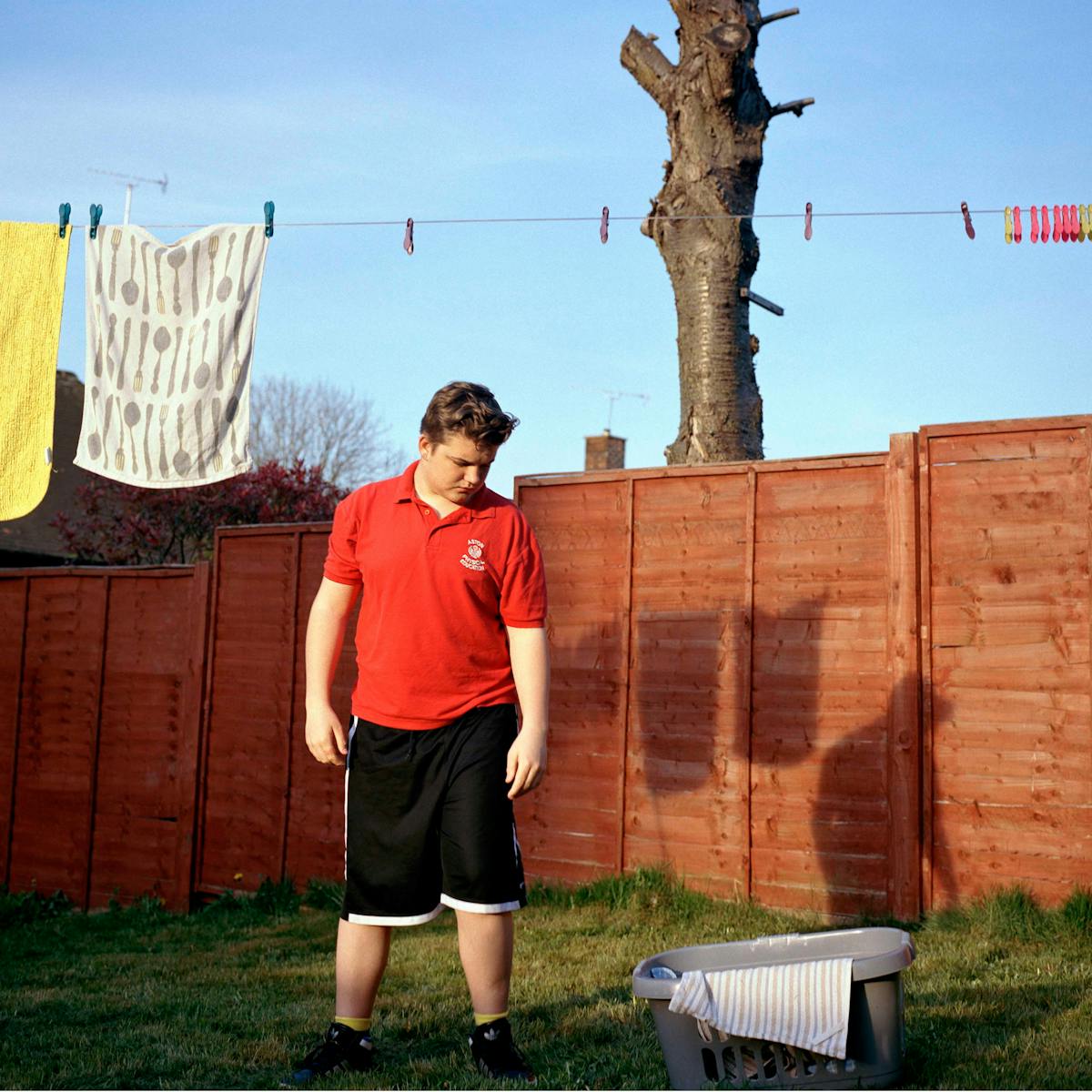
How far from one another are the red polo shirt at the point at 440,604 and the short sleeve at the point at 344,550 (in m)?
0.07

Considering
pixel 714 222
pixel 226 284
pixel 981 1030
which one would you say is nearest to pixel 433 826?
pixel 981 1030

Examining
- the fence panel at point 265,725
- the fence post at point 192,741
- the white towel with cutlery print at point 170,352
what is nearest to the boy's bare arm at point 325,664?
the white towel with cutlery print at point 170,352

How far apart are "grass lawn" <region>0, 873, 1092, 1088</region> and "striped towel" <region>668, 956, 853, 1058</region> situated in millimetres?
362

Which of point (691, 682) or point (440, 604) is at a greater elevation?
point (440, 604)

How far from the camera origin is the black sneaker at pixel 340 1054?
132 inches

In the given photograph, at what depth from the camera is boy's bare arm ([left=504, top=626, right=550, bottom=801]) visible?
10.8 ft

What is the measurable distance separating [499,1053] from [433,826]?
59 centimetres

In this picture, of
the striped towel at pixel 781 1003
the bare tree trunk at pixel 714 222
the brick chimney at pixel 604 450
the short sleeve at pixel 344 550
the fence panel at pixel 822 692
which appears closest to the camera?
the striped towel at pixel 781 1003

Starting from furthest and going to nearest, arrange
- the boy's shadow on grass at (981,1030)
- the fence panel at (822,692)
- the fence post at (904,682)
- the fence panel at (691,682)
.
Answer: the fence panel at (691,682)
the fence panel at (822,692)
the fence post at (904,682)
the boy's shadow on grass at (981,1030)

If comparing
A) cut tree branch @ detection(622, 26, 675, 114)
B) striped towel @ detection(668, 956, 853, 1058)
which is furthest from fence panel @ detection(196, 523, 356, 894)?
striped towel @ detection(668, 956, 853, 1058)

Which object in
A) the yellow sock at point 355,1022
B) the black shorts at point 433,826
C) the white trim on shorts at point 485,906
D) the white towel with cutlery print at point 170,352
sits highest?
the white towel with cutlery print at point 170,352

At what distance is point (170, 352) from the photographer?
597 centimetres

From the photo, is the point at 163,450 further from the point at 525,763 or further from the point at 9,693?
the point at 9,693

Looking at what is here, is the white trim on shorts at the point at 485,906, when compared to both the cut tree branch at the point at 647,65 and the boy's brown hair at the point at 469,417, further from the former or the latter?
the cut tree branch at the point at 647,65
